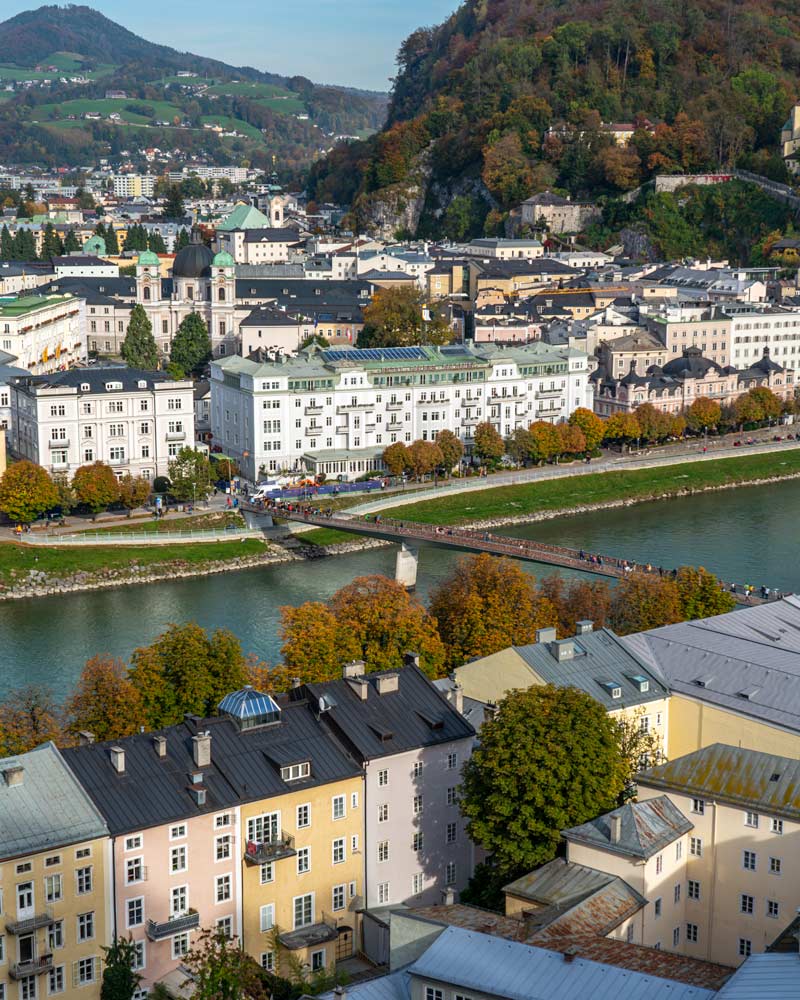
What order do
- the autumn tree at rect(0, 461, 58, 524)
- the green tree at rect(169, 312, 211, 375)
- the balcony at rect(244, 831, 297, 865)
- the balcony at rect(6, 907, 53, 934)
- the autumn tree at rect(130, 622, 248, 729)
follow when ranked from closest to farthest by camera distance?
the balcony at rect(6, 907, 53, 934), the balcony at rect(244, 831, 297, 865), the autumn tree at rect(130, 622, 248, 729), the autumn tree at rect(0, 461, 58, 524), the green tree at rect(169, 312, 211, 375)

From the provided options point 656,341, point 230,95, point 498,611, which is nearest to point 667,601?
point 498,611

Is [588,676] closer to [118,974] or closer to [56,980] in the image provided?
[118,974]

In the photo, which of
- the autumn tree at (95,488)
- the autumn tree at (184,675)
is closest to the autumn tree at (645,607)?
the autumn tree at (184,675)

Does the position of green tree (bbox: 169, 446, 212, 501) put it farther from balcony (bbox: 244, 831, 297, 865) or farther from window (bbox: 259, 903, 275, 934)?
window (bbox: 259, 903, 275, 934)

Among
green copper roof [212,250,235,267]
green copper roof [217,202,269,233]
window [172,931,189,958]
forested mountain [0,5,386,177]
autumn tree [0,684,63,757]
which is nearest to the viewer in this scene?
window [172,931,189,958]

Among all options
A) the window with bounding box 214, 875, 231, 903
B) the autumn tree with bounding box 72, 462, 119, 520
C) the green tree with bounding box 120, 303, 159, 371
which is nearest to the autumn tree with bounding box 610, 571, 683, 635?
the window with bounding box 214, 875, 231, 903

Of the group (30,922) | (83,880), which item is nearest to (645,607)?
(83,880)

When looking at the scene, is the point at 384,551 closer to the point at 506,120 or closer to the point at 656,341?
the point at 656,341
